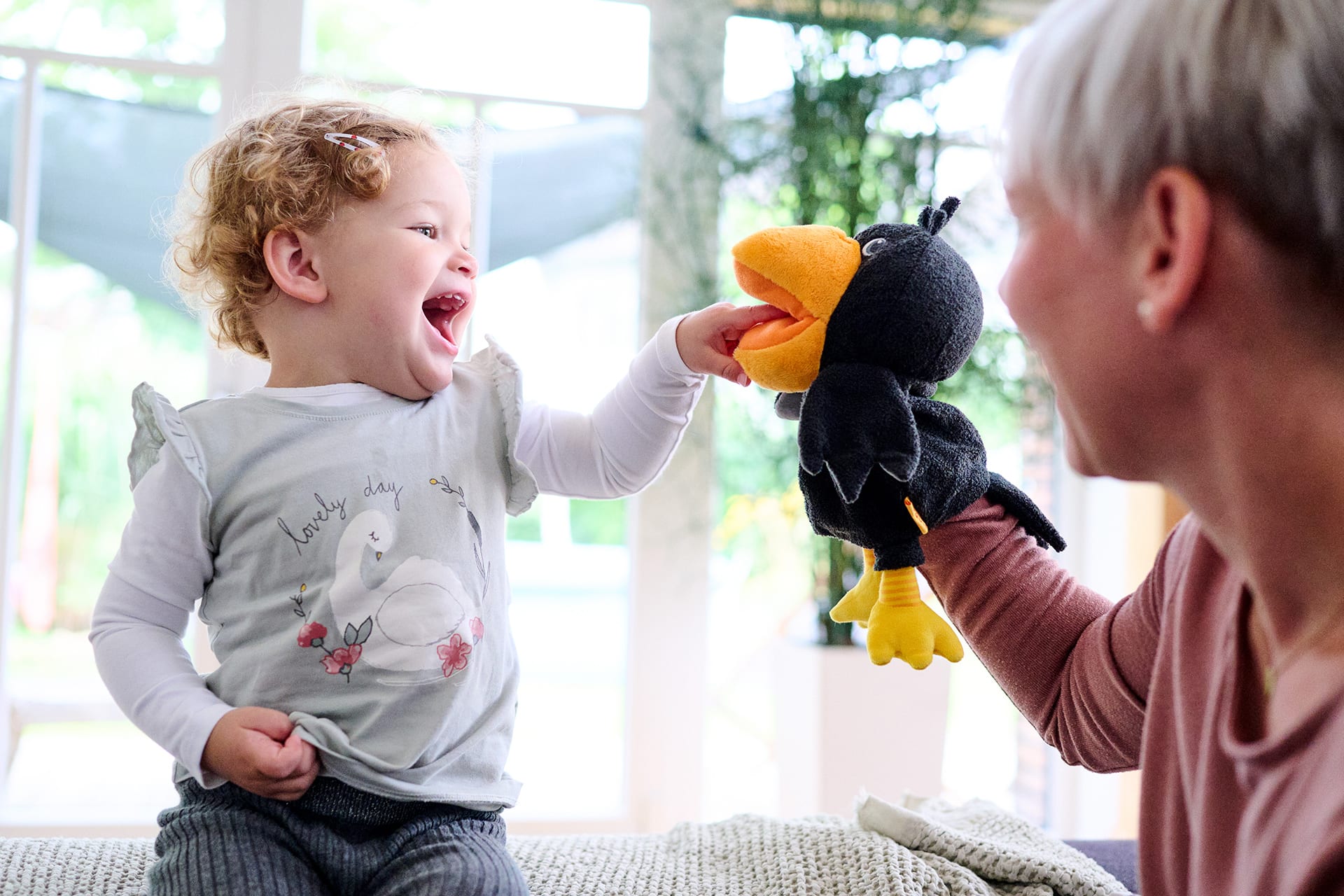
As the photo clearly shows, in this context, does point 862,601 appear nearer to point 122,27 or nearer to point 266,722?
point 266,722

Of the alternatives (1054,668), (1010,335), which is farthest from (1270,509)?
(1010,335)

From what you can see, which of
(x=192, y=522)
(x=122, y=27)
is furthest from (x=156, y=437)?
(x=122, y=27)

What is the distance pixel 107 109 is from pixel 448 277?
1712mm

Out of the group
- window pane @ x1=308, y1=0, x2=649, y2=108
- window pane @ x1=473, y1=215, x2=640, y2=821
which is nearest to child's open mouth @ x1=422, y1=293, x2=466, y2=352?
window pane @ x1=473, y1=215, x2=640, y2=821

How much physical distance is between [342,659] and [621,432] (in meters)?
0.39

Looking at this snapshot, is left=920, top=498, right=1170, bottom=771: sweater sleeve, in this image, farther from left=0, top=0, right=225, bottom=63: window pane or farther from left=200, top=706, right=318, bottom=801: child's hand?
left=0, top=0, right=225, bottom=63: window pane

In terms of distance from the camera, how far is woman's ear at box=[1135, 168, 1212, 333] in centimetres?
56

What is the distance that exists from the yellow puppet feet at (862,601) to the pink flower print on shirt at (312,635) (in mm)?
500

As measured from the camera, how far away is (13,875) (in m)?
1.15

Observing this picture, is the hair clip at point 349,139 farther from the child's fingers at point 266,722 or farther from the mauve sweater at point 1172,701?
the mauve sweater at point 1172,701

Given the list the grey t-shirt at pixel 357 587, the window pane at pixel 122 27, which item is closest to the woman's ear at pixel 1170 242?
the grey t-shirt at pixel 357 587

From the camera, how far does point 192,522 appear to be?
3.51 ft

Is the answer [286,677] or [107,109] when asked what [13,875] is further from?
[107,109]

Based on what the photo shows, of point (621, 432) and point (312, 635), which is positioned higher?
point (621, 432)
